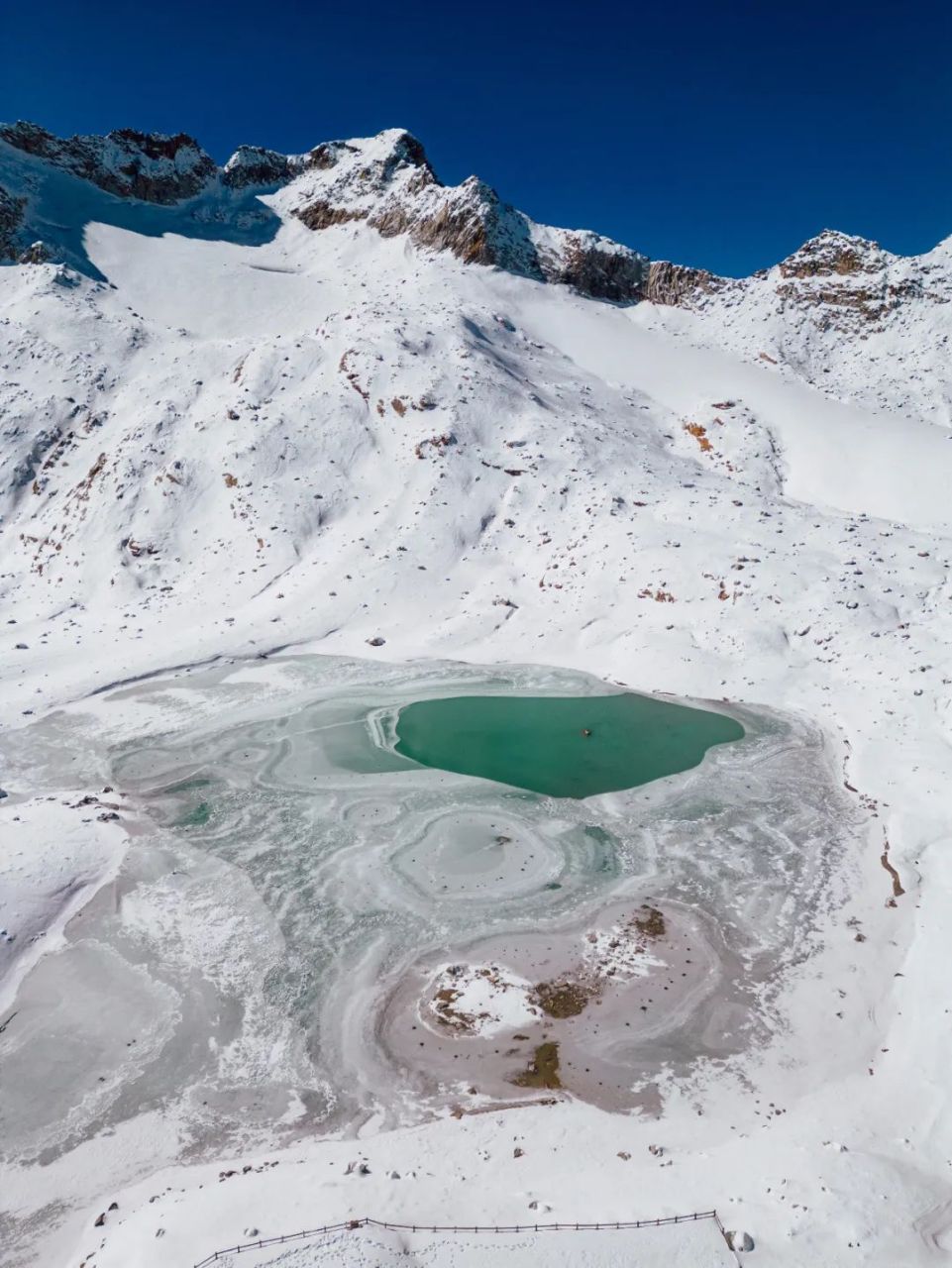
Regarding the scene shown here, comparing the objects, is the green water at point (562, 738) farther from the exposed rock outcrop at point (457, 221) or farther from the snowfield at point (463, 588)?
the exposed rock outcrop at point (457, 221)

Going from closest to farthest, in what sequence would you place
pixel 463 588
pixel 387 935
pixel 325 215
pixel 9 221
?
pixel 387 935
pixel 463 588
pixel 9 221
pixel 325 215

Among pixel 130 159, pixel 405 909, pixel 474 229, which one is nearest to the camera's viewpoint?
pixel 405 909

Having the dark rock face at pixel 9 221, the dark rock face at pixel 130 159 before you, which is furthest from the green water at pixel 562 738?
the dark rock face at pixel 130 159

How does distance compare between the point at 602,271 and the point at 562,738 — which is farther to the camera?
the point at 602,271

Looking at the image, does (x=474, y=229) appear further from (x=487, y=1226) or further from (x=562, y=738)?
(x=487, y=1226)

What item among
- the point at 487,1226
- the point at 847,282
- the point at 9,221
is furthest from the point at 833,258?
the point at 487,1226

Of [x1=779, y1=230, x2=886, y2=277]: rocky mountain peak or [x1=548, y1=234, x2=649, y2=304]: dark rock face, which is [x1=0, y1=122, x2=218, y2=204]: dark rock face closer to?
[x1=548, y1=234, x2=649, y2=304]: dark rock face

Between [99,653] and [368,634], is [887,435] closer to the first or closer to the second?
[368,634]
